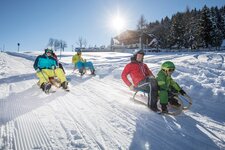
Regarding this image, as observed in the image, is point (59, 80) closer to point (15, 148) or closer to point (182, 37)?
point (15, 148)

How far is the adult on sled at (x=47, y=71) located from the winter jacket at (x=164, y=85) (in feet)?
10.7

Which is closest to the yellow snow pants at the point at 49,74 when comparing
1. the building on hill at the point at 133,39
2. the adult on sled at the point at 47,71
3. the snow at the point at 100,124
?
the adult on sled at the point at 47,71

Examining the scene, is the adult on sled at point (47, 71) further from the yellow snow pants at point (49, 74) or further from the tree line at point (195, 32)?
the tree line at point (195, 32)

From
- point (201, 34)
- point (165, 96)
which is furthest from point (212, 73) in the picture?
point (201, 34)

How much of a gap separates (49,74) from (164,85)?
13.3 ft

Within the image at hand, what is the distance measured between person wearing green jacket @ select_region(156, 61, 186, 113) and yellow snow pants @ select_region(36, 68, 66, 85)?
3390 millimetres

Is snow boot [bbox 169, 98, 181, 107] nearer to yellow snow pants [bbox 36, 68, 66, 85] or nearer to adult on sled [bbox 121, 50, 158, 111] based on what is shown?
adult on sled [bbox 121, 50, 158, 111]

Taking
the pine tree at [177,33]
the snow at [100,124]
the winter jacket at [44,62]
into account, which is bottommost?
the snow at [100,124]

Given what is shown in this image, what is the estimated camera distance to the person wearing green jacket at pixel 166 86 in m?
4.73

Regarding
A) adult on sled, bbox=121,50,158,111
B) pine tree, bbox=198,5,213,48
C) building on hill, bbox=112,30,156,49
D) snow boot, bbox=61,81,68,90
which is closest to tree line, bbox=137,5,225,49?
pine tree, bbox=198,5,213,48

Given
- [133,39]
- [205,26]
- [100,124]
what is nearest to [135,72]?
[100,124]

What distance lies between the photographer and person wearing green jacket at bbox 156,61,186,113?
4730mm

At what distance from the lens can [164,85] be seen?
195 inches

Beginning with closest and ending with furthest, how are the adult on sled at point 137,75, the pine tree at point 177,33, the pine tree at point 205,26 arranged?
1. the adult on sled at point 137,75
2. the pine tree at point 205,26
3. the pine tree at point 177,33
